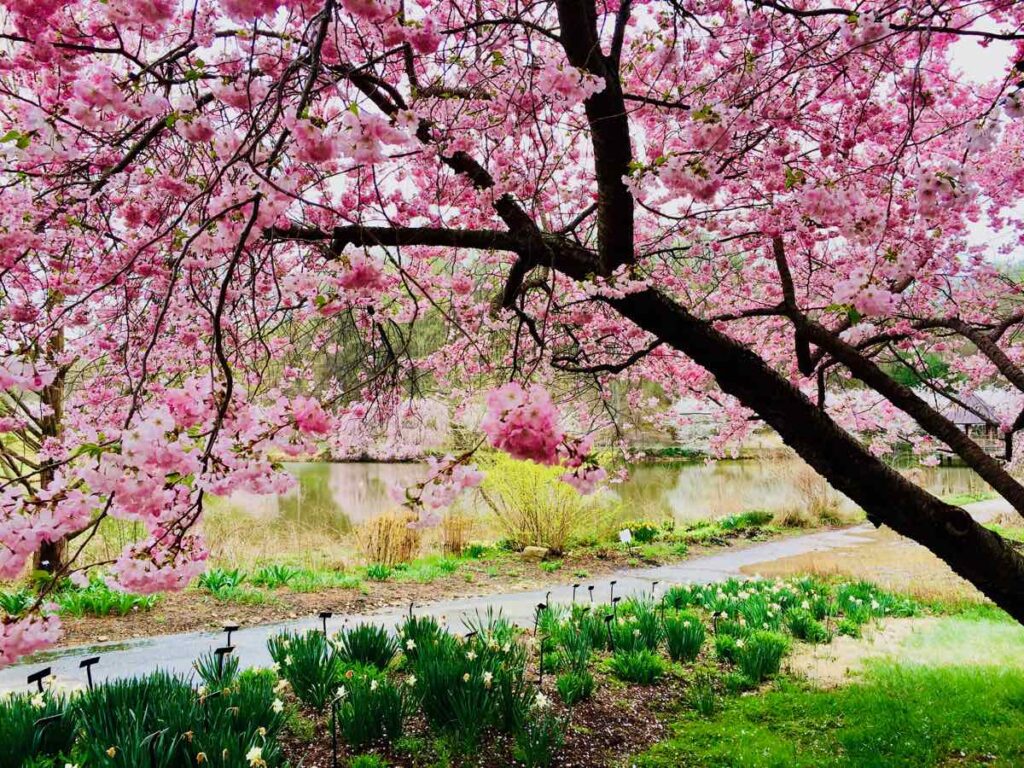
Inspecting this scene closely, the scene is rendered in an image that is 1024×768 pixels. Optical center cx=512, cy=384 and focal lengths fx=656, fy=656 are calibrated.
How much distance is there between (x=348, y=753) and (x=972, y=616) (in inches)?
273

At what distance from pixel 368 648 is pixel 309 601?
3349 mm

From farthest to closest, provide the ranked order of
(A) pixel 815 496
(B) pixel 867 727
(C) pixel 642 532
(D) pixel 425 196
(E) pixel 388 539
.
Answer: (A) pixel 815 496, (C) pixel 642 532, (E) pixel 388 539, (D) pixel 425 196, (B) pixel 867 727

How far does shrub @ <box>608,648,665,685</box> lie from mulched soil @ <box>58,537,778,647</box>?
3.26m

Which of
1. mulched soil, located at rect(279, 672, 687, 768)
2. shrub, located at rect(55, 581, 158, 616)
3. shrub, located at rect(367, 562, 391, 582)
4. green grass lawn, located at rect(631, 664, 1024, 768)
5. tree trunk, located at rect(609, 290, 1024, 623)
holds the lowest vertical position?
green grass lawn, located at rect(631, 664, 1024, 768)

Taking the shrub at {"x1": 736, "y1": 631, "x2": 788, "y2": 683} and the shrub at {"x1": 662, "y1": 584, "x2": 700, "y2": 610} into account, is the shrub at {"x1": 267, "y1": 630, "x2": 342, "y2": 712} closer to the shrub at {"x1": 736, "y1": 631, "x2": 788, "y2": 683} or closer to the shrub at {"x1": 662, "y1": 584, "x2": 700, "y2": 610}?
the shrub at {"x1": 736, "y1": 631, "x2": 788, "y2": 683}

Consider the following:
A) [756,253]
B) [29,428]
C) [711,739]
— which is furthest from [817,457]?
[29,428]

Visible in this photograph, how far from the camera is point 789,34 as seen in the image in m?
3.44

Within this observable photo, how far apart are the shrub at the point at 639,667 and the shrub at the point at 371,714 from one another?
5.96ft

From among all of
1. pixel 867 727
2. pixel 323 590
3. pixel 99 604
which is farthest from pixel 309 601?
pixel 867 727

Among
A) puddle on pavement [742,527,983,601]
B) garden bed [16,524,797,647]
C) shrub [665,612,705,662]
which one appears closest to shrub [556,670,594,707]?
shrub [665,612,705,662]

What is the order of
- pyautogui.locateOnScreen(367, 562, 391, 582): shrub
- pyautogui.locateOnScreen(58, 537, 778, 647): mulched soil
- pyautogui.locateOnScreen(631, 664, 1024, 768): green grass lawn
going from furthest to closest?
A: pyautogui.locateOnScreen(367, 562, 391, 582): shrub, pyautogui.locateOnScreen(58, 537, 778, 647): mulched soil, pyautogui.locateOnScreen(631, 664, 1024, 768): green grass lawn

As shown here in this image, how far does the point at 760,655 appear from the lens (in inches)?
182

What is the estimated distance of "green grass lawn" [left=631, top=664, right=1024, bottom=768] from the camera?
3.48 meters

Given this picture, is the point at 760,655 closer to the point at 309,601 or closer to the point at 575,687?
the point at 575,687
